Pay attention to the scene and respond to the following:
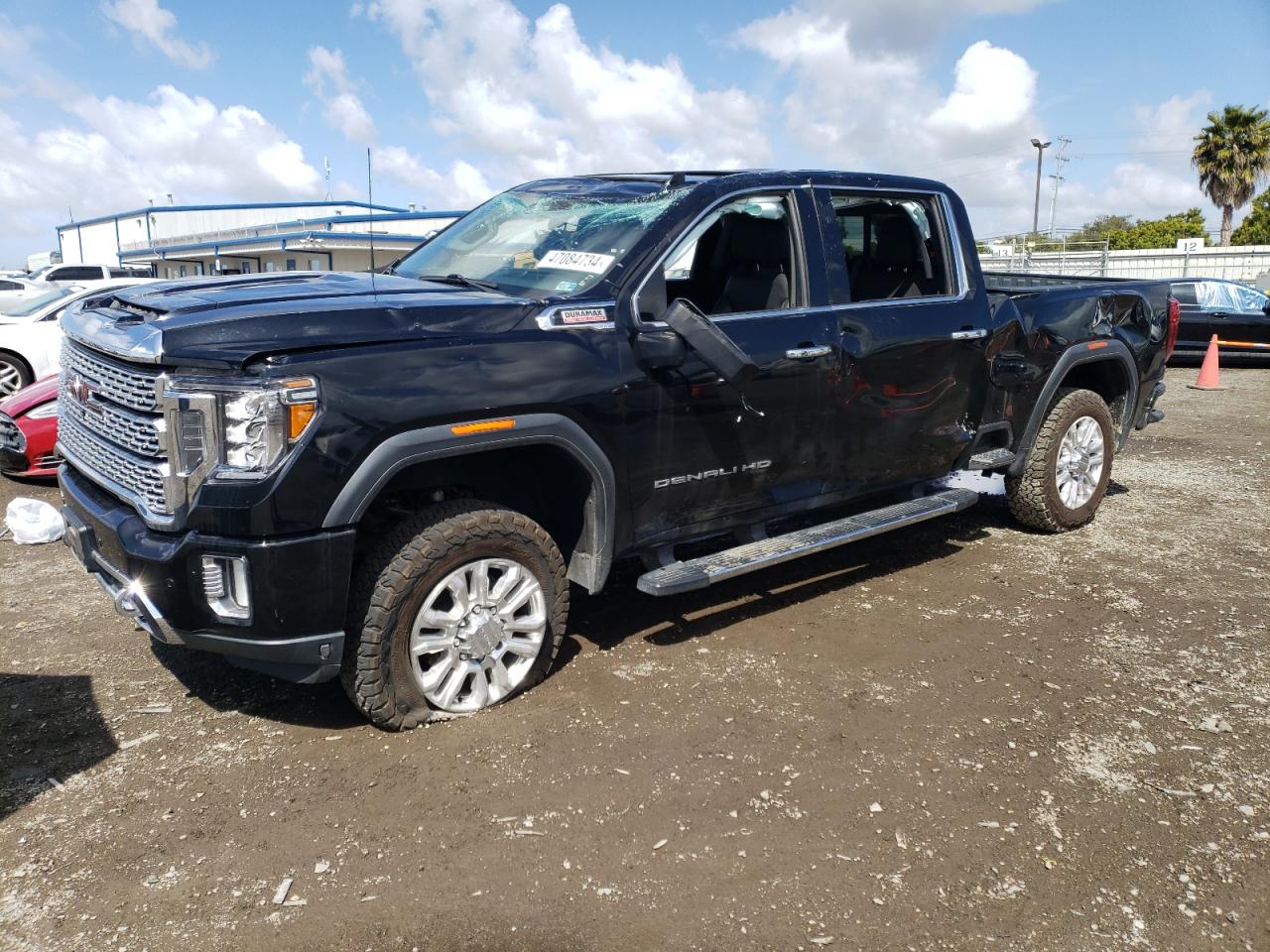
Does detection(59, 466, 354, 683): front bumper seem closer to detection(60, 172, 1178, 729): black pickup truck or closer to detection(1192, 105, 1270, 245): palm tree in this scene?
detection(60, 172, 1178, 729): black pickup truck

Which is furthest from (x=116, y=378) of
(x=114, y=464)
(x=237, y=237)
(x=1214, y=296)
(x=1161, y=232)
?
(x=1161, y=232)

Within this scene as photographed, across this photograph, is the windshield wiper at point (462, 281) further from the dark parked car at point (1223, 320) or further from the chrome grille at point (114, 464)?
the dark parked car at point (1223, 320)

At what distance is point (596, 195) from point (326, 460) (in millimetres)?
2034

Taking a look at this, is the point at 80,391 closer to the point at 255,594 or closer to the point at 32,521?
the point at 255,594

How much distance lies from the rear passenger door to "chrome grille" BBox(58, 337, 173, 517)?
9.36 ft

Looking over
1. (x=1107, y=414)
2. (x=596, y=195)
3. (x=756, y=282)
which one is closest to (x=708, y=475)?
(x=756, y=282)

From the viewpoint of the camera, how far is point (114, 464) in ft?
11.6

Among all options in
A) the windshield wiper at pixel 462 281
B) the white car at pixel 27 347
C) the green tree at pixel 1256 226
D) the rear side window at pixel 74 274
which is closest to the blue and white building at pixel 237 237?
the rear side window at pixel 74 274

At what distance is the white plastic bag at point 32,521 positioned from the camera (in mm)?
5109

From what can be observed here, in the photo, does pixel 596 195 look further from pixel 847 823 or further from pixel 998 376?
pixel 847 823

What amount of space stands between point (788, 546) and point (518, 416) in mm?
1542

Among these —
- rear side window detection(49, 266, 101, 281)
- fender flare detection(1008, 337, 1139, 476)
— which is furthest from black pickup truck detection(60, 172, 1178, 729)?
rear side window detection(49, 266, 101, 281)

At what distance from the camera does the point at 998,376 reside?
5.45m

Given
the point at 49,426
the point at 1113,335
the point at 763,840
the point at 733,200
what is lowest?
the point at 763,840
